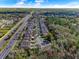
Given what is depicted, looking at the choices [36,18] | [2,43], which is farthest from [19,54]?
[36,18]

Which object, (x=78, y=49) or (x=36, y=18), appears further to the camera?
(x=36, y=18)

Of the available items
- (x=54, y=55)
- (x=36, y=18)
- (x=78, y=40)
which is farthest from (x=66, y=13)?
(x=54, y=55)

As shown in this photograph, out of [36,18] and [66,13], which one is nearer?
[36,18]

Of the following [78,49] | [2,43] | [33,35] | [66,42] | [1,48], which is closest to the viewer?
[78,49]

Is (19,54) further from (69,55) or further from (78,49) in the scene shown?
(78,49)

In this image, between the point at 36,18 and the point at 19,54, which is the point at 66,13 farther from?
the point at 19,54

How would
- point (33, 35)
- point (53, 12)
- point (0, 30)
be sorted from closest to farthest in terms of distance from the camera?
point (33, 35)
point (0, 30)
point (53, 12)

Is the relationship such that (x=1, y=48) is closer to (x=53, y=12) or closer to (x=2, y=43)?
(x=2, y=43)

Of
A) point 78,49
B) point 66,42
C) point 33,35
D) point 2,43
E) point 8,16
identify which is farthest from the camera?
point 8,16

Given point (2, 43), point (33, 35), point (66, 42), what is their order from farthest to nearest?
point (33, 35) → point (2, 43) → point (66, 42)
